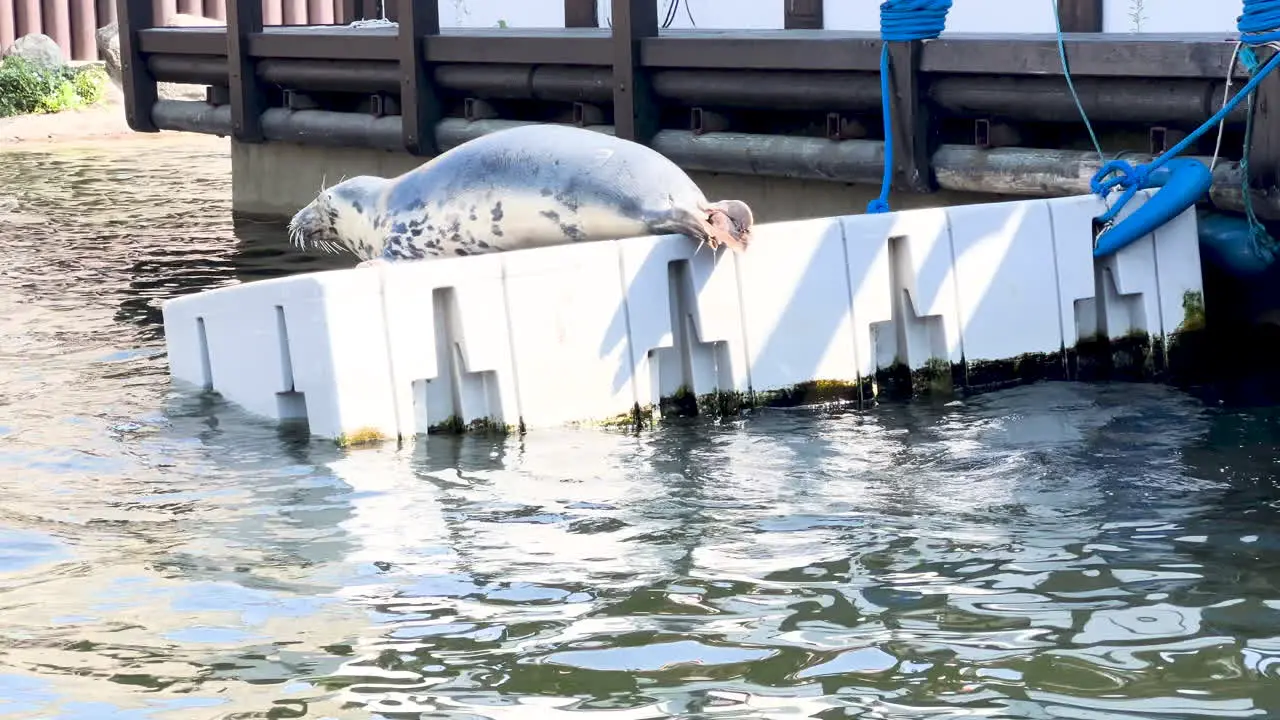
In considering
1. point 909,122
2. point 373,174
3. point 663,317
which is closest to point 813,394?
point 663,317

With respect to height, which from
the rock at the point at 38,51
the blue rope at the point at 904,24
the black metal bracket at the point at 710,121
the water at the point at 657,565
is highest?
the rock at the point at 38,51

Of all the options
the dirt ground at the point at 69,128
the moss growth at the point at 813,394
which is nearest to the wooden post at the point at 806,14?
the moss growth at the point at 813,394

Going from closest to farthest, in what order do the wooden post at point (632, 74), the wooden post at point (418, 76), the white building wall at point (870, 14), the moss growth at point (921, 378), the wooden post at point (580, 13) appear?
the moss growth at point (921, 378)
the white building wall at point (870, 14)
the wooden post at point (632, 74)
the wooden post at point (418, 76)
the wooden post at point (580, 13)

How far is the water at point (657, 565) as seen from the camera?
302 cm

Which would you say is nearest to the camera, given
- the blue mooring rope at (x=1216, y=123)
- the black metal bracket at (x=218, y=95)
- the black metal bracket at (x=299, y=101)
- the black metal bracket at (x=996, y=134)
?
the blue mooring rope at (x=1216, y=123)

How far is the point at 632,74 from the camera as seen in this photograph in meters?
8.02

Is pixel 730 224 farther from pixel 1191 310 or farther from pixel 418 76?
pixel 418 76

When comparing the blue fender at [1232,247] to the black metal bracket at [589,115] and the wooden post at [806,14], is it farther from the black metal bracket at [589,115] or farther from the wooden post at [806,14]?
the wooden post at [806,14]

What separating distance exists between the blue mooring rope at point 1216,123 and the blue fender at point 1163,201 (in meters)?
0.04

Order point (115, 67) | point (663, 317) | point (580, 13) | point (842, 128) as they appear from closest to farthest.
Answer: point (663, 317)
point (842, 128)
point (580, 13)
point (115, 67)

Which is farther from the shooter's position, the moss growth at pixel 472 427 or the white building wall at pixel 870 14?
the white building wall at pixel 870 14

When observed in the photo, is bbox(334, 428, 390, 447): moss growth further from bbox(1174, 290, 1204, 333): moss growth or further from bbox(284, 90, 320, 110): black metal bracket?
bbox(284, 90, 320, 110): black metal bracket

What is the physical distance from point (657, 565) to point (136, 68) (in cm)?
Result: 913

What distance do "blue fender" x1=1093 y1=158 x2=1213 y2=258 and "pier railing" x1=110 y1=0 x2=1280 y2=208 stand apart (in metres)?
0.19
